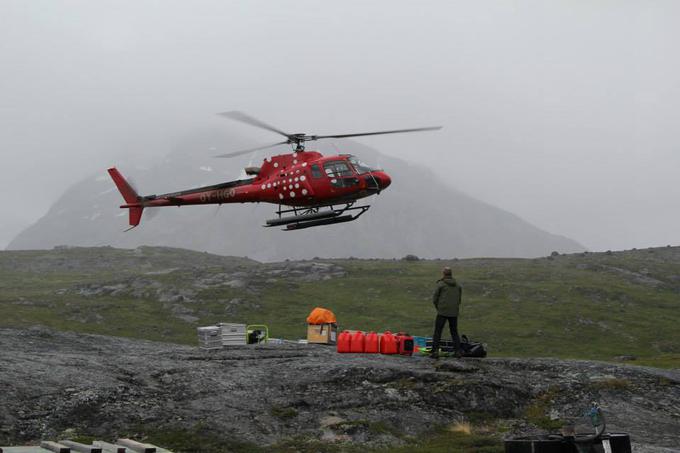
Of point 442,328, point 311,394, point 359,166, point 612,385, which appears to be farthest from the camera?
point 359,166

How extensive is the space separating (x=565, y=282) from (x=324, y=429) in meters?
83.1

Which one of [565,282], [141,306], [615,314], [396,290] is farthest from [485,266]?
[141,306]

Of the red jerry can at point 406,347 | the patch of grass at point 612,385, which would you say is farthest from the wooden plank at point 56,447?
the patch of grass at point 612,385

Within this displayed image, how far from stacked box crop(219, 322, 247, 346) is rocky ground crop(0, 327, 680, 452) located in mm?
3242

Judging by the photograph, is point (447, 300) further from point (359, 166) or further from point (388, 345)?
point (359, 166)

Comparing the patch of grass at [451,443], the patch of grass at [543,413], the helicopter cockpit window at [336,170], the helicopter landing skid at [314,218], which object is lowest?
the patch of grass at [451,443]

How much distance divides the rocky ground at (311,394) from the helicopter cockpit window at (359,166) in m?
9.19

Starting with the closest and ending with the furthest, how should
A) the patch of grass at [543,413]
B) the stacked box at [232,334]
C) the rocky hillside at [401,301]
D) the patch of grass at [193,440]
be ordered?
the patch of grass at [193,440] → the patch of grass at [543,413] → the stacked box at [232,334] → the rocky hillside at [401,301]

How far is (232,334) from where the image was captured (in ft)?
110

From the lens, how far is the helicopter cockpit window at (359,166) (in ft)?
115

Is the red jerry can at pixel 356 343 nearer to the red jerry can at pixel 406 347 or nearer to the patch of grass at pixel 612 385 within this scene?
the red jerry can at pixel 406 347

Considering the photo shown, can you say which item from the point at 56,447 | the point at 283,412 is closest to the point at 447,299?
the point at 283,412

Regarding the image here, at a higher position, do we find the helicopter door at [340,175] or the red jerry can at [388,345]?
the helicopter door at [340,175]

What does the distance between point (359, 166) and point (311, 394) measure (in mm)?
13516
